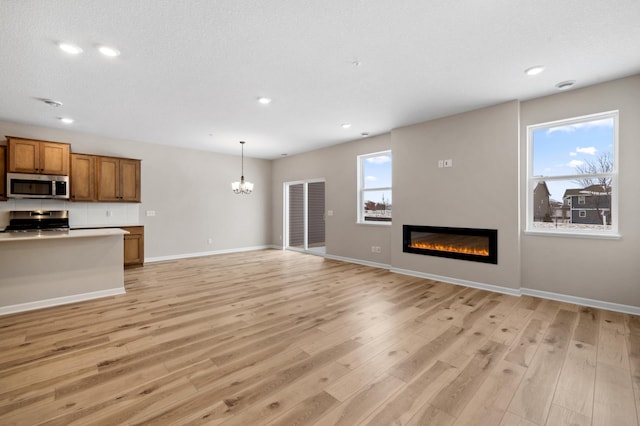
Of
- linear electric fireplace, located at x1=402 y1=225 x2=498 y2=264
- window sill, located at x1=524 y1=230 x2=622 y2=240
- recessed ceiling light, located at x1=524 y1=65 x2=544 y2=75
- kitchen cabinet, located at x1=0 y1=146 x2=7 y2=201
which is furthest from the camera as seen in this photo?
kitchen cabinet, located at x1=0 y1=146 x2=7 y2=201

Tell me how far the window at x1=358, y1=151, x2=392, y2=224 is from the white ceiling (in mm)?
→ 1521

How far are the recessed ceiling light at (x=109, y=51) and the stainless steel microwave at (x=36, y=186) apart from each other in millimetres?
3685

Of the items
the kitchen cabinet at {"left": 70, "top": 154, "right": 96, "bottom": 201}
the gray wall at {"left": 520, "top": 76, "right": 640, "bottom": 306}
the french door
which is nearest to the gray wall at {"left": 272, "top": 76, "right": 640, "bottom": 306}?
the gray wall at {"left": 520, "top": 76, "right": 640, "bottom": 306}

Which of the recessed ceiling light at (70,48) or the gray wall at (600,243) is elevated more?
the recessed ceiling light at (70,48)

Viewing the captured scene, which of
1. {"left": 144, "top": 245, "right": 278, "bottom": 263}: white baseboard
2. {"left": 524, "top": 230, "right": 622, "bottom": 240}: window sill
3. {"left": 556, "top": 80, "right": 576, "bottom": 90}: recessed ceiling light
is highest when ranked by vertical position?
{"left": 556, "top": 80, "right": 576, "bottom": 90}: recessed ceiling light

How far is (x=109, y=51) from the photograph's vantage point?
273 cm

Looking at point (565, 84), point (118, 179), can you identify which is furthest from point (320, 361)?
point (118, 179)

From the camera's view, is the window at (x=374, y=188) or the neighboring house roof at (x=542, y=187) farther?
the window at (x=374, y=188)

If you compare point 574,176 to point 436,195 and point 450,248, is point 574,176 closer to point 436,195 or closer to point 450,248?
point 436,195

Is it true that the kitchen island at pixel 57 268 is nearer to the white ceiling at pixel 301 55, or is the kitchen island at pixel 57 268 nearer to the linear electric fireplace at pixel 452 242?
the white ceiling at pixel 301 55

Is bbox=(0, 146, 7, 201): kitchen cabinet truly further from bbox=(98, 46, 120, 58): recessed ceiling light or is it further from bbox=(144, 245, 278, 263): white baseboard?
bbox=(98, 46, 120, 58): recessed ceiling light

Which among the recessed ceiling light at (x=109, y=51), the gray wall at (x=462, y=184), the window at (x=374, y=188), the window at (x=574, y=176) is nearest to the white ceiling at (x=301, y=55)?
the recessed ceiling light at (x=109, y=51)

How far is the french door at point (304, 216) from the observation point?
8234 mm

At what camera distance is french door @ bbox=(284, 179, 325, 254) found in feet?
27.0
